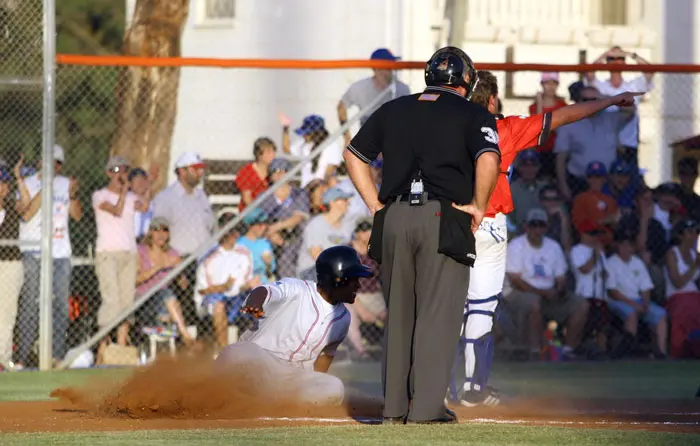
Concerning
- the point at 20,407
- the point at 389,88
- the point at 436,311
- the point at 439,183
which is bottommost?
the point at 20,407

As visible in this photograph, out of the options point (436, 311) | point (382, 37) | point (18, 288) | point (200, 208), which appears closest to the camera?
point (436, 311)

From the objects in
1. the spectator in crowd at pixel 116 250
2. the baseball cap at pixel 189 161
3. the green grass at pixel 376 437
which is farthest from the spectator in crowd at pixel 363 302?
the green grass at pixel 376 437

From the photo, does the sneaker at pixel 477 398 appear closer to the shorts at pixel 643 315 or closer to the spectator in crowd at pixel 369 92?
the spectator in crowd at pixel 369 92

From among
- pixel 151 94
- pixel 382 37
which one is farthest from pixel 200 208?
pixel 382 37

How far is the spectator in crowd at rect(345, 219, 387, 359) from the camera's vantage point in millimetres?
14445

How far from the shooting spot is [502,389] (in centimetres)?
1180

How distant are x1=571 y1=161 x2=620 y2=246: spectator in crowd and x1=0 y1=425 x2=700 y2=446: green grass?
7.15 metres

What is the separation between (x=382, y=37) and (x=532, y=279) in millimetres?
6159

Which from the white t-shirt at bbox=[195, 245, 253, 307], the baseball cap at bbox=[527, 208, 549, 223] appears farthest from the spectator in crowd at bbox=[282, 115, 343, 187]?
the baseball cap at bbox=[527, 208, 549, 223]

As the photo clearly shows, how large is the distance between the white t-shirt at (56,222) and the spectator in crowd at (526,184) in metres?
4.56

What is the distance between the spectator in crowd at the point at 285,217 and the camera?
14.5 metres

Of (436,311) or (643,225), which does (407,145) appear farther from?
(643,225)

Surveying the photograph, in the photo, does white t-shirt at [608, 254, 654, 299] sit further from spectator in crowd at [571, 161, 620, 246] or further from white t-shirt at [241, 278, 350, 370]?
white t-shirt at [241, 278, 350, 370]

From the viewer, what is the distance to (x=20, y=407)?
9938 mm
